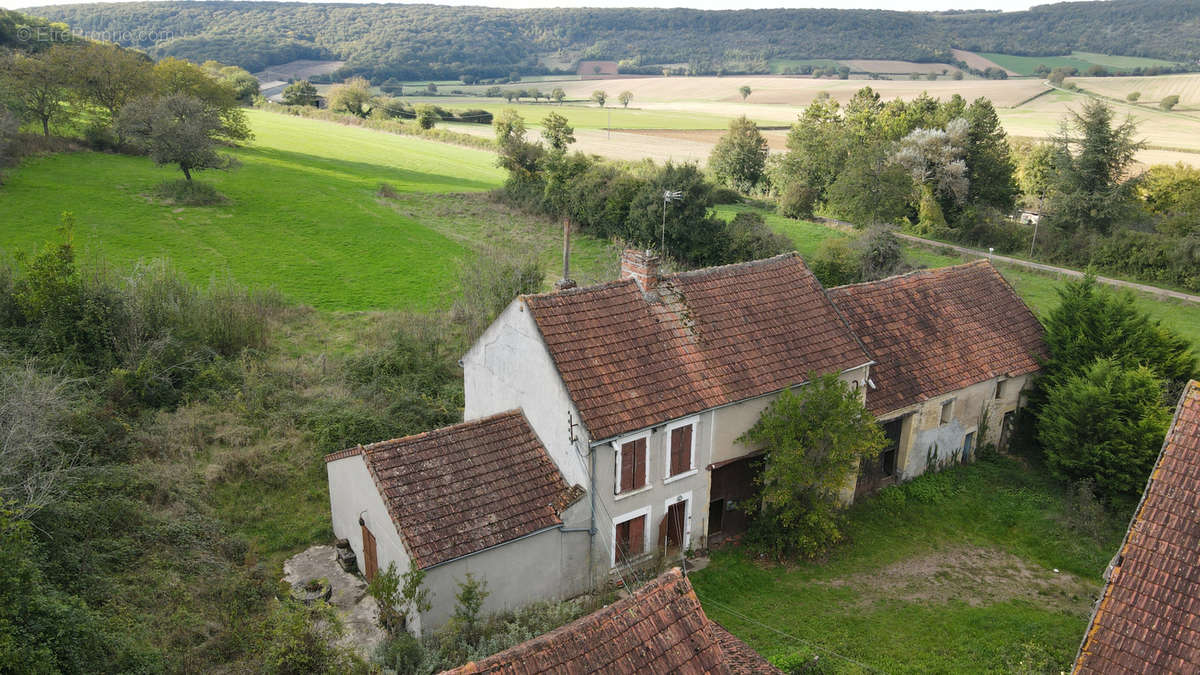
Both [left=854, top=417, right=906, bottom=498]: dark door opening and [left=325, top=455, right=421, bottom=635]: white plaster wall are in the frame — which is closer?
[left=325, top=455, right=421, bottom=635]: white plaster wall

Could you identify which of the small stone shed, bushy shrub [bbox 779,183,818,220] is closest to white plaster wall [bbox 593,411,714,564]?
the small stone shed

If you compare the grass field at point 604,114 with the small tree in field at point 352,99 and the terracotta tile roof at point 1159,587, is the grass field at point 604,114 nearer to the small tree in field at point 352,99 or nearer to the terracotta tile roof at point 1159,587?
the small tree in field at point 352,99

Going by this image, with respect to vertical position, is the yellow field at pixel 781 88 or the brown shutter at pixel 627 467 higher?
the yellow field at pixel 781 88

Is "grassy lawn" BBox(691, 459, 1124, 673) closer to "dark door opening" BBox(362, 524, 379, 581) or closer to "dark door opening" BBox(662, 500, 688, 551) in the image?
"dark door opening" BBox(662, 500, 688, 551)

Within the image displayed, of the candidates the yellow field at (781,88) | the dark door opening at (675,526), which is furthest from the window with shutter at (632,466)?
the yellow field at (781,88)

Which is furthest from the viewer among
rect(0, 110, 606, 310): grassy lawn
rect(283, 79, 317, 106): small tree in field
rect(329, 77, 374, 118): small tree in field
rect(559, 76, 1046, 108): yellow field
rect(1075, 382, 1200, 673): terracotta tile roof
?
rect(283, 79, 317, 106): small tree in field

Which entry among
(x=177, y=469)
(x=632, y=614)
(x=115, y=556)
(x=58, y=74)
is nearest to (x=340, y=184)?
(x=58, y=74)
